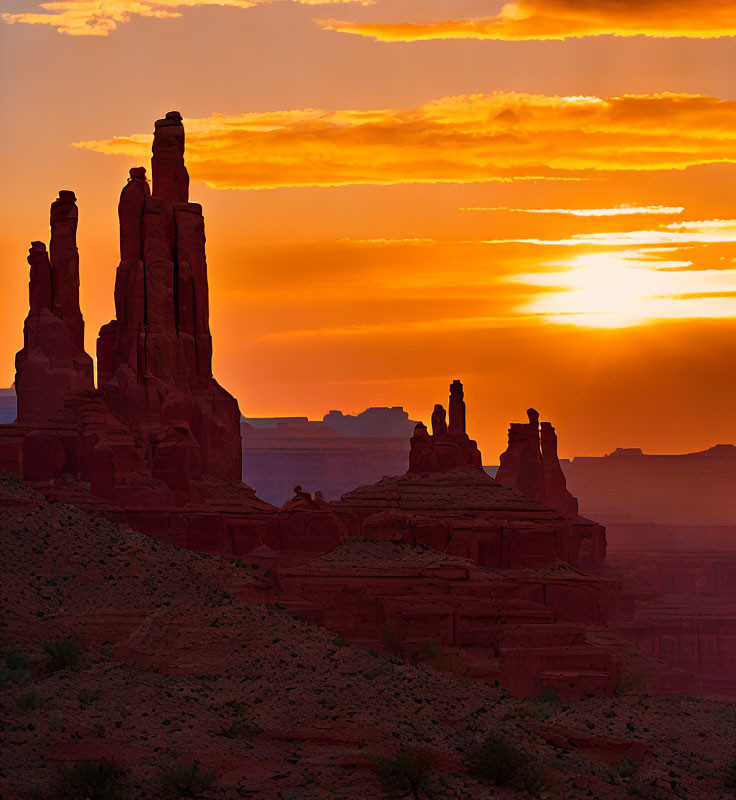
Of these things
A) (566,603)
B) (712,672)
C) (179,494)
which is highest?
(179,494)

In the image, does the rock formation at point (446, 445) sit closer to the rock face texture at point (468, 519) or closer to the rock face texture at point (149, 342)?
the rock face texture at point (468, 519)

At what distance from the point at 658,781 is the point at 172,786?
14627 millimetres

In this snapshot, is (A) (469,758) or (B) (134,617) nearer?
(A) (469,758)

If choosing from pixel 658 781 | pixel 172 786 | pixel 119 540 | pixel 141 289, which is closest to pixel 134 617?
pixel 119 540

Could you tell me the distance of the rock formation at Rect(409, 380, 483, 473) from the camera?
128250mm

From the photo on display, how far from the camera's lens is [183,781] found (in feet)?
125

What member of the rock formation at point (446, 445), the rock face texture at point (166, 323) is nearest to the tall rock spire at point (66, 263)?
the rock face texture at point (166, 323)

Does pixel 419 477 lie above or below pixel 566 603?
above

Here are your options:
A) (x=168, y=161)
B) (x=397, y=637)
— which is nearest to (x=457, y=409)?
(x=168, y=161)

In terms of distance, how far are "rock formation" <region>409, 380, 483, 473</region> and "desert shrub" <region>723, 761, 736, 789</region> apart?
263ft

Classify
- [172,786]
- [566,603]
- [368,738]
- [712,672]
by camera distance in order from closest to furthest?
[172,786] → [368,738] → [566,603] → [712,672]

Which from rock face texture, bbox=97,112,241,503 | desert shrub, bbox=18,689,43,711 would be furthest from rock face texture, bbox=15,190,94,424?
desert shrub, bbox=18,689,43,711

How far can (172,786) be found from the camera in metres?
38.2

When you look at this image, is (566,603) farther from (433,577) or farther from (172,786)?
(172,786)
